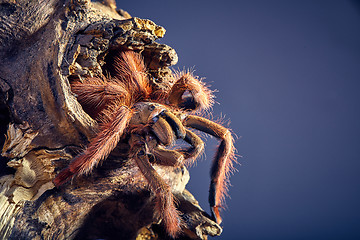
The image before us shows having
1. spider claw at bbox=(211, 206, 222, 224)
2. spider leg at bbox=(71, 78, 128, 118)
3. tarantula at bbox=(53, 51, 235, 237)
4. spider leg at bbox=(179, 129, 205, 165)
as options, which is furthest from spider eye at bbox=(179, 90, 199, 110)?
spider claw at bbox=(211, 206, 222, 224)

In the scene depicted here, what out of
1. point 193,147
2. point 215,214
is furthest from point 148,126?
point 215,214

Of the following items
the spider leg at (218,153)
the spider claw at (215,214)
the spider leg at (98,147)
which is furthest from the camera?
the spider claw at (215,214)

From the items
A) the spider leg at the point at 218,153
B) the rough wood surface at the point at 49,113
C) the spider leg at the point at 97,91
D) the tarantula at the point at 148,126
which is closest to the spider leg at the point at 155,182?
the tarantula at the point at 148,126

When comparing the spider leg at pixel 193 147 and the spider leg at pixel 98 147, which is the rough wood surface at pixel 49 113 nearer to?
the spider leg at pixel 98 147

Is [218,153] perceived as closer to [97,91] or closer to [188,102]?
[188,102]

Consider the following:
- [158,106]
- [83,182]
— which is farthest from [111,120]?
[83,182]

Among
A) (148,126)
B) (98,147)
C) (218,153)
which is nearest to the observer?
(98,147)

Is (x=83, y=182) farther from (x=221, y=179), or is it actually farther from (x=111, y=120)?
(x=221, y=179)
